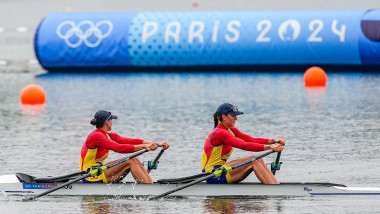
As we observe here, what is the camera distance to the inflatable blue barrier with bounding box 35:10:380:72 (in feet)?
113

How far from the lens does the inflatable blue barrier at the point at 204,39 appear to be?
113 feet

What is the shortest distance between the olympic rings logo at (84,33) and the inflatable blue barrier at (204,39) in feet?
0.12

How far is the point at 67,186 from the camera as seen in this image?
15953 mm

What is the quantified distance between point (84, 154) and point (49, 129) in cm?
815

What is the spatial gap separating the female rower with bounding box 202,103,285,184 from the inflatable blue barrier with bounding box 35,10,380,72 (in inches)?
744

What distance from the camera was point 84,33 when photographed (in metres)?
36.0

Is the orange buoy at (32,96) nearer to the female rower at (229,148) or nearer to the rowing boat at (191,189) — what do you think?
the rowing boat at (191,189)

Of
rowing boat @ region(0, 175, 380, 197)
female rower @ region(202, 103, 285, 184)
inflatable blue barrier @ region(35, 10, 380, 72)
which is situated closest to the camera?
rowing boat @ region(0, 175, 380, 197)

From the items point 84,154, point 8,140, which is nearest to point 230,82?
point 8,140

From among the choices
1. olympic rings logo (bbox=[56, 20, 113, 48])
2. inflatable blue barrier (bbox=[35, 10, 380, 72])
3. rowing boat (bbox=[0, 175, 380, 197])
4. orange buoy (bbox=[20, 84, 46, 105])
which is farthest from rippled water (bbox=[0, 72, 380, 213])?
olympic rings logo (bbox=[56, 20, 113, 48])

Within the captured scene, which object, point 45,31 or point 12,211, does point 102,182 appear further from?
point 45,31

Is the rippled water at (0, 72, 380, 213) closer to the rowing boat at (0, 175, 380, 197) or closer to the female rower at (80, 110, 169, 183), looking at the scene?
the rowing boat at (0, 175, 380, 197)

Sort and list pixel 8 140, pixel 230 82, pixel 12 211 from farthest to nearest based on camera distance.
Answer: pixel 230 82
pixel 8 140
pixel 12 211

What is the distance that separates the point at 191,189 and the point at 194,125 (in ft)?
27.4
